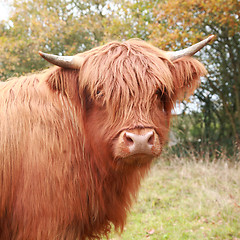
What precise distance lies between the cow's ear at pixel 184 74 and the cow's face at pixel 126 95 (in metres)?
0.01

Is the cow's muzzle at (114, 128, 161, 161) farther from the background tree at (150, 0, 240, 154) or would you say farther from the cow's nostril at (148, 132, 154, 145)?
the background tree at (150, 0, 240, 154)

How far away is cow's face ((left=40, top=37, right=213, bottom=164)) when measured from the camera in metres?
2.07

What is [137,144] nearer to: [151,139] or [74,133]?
[151,139]

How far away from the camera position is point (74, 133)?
2.43m

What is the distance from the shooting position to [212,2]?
6391 millimetres

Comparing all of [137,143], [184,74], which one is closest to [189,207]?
[184,74]

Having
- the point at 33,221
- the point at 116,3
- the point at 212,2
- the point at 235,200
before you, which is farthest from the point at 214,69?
the point at 33,221

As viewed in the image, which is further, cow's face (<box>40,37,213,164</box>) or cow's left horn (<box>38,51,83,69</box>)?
cow's left horn (<box>38,51,83,69</box>)

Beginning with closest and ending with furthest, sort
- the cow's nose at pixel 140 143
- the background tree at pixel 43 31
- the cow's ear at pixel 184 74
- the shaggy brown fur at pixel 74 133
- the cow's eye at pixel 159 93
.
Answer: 1. the cow's nose at pixel 140 143
2. the shaggy brown fur at pixel 74 133
3. the cow's eye at pixel 159 93
4. the cow's ear at pixel 184 74
5. the background tree at pixel 43 31

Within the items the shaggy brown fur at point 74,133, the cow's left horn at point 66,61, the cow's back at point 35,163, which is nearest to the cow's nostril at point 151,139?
the shaggy brown fur at point 74,133

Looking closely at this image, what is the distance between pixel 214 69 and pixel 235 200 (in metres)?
5.76

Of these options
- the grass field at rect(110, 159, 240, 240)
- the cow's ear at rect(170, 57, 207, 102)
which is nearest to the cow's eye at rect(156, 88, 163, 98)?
the cow's ear at rect(170, 57, 207, 102)

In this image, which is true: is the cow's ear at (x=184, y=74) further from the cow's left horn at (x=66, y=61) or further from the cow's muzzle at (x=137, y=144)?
the cow's left horn at (x=66, y=61)

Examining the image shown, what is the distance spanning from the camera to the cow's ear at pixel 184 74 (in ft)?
8.53
